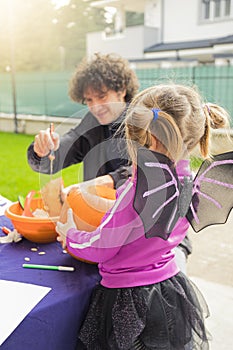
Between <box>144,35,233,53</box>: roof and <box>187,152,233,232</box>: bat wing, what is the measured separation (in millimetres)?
10470

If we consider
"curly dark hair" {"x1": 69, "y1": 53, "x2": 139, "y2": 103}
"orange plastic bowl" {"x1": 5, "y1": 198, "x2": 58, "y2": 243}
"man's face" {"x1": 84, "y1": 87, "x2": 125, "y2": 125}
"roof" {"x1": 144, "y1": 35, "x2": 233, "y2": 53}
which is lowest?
"orange plastic bowl" {"x1": 5, "y1": 198, "x2": 58, "y2": 243}

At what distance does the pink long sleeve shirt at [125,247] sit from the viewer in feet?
3.39

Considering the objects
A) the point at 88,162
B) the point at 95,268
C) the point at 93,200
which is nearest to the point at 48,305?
the point at 95,268

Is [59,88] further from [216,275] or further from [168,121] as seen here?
[168,121]

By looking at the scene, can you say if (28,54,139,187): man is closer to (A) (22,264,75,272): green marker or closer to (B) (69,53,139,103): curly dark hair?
(B) (69,53,139,103): curly dark hair

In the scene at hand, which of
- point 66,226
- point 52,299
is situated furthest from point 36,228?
point 52,299

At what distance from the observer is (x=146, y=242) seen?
108 cm

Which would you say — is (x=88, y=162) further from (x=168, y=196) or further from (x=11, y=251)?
(x=168, y=196)

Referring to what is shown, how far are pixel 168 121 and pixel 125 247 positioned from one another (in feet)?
1.10

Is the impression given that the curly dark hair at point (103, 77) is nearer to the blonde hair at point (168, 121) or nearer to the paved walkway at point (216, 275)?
the blonde hair at point (168, 121)

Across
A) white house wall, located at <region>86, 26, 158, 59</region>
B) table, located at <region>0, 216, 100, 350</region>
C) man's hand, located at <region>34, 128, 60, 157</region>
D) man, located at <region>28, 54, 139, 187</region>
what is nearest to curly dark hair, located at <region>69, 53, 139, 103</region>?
man, located at <region>28, 54, 139, 187</region>

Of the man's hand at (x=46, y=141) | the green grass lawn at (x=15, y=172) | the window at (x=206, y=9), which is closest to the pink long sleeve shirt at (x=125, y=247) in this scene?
the man's hand at (x=46, y=141)

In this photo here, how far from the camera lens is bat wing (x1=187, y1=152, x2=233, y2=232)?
44.5 inches

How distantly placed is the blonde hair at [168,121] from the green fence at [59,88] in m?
6.62
